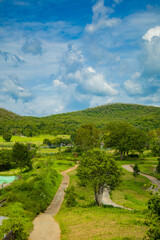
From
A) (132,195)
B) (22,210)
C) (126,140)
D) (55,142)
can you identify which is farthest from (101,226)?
(55,142)

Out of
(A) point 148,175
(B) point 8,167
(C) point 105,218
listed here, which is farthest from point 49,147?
(C) point 105,218

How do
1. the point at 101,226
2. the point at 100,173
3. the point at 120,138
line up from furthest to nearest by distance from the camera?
the point at 120,138 < the point at 100,173 < the point at 101,226

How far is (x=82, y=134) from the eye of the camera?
90.8 meters

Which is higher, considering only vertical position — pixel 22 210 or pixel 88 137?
pixel 88 137

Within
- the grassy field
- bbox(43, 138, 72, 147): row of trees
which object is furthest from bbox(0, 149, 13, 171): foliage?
bbox(43, 138, 72, 147): row of trees

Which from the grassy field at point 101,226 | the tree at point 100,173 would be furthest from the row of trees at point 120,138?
the grassy field at point 101,226

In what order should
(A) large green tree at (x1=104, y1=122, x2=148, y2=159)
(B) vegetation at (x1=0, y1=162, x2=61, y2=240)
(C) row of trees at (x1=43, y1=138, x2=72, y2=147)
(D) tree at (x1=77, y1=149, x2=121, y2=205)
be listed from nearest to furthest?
(B) vegetation at (x1=0, y1=162, x2=61, y2=240)
(D) tree at (x1=77, y1=149, x2=121, y2=205)
(A) large green tree at (x1=104, y1=122, x2=148, y2=159)
(C) row of trees at (x1=43, y1=138, x2=72, y2=147)

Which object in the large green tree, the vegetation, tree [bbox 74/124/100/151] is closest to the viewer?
the vegetation

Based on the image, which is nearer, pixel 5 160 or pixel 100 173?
pixel 100 173

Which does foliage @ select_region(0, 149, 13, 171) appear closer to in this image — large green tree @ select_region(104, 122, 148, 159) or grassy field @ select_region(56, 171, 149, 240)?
large green tree @ select_region(104, 122, 148, 159)

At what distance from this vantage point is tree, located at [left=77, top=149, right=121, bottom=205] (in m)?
27.4

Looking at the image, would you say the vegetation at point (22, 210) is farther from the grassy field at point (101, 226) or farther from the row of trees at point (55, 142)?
the row of trees at point (55, 142)

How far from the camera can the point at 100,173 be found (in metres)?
28.1

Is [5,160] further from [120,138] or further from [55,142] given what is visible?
[55,142]
